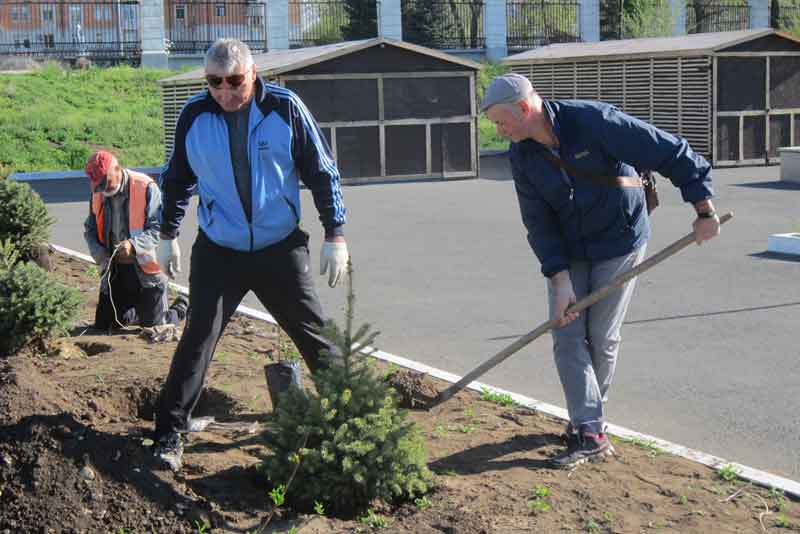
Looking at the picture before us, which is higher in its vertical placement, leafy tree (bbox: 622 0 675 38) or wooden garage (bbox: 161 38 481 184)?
leafy tree (bbox: 622 0 675 38)

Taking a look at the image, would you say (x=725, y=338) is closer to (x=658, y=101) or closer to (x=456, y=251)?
(x=456, y=251)

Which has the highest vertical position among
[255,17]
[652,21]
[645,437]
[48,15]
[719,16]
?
[719,16]

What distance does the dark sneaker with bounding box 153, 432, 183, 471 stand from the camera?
16.3ft

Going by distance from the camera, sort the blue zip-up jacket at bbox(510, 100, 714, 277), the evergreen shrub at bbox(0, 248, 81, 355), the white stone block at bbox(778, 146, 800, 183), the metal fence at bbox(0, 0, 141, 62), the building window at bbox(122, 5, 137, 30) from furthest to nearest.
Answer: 1. the building window at bbox(122, 5, 137, 30)
2. the metal fence at bbox(0, 0, 141, 62)
3. the white stone block at bbox(778, 146, 800, 183)
4. the evergreen shrub at bbox(0, 248, 81, 355)
5. the blue zip-up jacket at bbox(510, 100, 714, 277)

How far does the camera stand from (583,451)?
525 cm

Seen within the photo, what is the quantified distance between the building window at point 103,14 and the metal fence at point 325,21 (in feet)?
23.3

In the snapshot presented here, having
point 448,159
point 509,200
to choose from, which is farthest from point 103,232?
point 448,159

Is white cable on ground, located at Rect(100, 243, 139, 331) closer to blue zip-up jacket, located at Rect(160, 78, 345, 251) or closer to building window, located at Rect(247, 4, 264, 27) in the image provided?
→ blue zip-up jacket, located at Rect(160, 78, 345, 251)

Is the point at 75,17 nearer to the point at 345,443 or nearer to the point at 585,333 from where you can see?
the point at 585,333

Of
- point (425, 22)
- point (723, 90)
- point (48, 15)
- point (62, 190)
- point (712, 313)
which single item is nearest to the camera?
point (712, 313)

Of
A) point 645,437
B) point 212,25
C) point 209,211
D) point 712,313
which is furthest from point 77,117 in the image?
point 645,437

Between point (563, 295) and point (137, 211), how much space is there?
397 centimetres

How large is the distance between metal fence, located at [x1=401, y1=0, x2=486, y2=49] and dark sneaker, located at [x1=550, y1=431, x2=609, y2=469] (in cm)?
4067

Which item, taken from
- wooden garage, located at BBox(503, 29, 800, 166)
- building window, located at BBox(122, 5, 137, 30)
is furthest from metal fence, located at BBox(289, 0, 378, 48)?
wooden garage, located at BBox(503, 29, 800, 166)
